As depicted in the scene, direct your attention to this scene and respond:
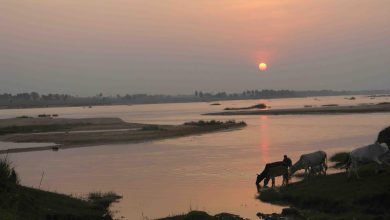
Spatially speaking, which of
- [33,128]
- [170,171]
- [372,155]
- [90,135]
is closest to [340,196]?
[372,155]

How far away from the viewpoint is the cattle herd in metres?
18.8

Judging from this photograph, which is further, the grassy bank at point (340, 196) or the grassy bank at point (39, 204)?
the grassy bank at point (340, 196)

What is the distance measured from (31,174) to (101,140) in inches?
966

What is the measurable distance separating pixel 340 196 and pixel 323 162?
19.9 ft

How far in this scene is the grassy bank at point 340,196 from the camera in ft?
52.4

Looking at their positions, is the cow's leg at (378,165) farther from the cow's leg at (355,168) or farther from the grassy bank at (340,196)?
the cow's leg at (355,168)

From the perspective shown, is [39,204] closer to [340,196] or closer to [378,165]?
[340,196]

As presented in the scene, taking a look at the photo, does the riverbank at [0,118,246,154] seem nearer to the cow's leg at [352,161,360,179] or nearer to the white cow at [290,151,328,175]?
the white cow at [290,151,328,175]

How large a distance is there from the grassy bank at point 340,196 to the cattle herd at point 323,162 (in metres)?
0.49

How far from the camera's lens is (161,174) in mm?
29531

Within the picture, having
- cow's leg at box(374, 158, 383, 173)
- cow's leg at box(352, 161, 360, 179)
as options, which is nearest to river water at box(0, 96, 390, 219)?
cow's leg at box(352, 161, 360, 179)

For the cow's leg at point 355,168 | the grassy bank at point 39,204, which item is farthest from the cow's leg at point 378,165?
the grassy bank at point 39,204

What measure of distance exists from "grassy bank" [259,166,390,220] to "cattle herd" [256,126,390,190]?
49 cm

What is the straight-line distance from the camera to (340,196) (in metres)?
17.7
